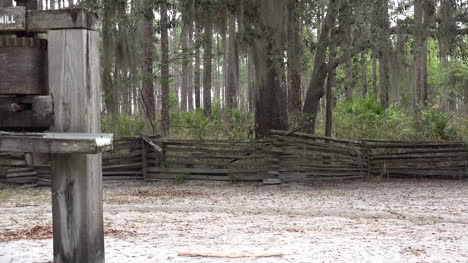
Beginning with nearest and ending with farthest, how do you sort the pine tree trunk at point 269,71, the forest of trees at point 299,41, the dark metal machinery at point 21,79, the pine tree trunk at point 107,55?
the dark metal machinery at point 21,79 < the pine tree trunk at point 269,71 < the forest of trees at point 299,41 < the pine tree trunk at point 107,55

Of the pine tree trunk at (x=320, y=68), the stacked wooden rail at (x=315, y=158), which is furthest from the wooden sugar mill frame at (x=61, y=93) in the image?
the stacked wooden rail at (x=315, y=158)

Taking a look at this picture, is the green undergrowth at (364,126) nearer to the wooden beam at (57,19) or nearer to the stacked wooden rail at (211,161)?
the stacked wooden rail at (211,161)

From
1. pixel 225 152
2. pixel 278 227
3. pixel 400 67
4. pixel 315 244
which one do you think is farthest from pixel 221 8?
pixel 315 244

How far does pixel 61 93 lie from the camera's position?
351 cm

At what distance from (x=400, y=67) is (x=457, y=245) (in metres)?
7.68

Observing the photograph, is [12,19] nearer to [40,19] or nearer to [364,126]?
[40,19]

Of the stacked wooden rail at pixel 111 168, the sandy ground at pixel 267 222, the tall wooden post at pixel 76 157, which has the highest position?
the tall wooden post at pixel 76 157

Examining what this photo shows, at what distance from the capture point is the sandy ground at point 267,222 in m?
5.62

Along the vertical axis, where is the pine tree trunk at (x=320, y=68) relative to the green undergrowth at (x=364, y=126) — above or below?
above

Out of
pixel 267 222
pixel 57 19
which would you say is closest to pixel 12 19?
pixel 57 19

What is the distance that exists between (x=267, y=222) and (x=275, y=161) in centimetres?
502

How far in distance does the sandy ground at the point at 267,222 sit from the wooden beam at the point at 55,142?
2063 millimetres

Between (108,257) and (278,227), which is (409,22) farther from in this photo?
(108,257)

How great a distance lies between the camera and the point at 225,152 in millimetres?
13578
